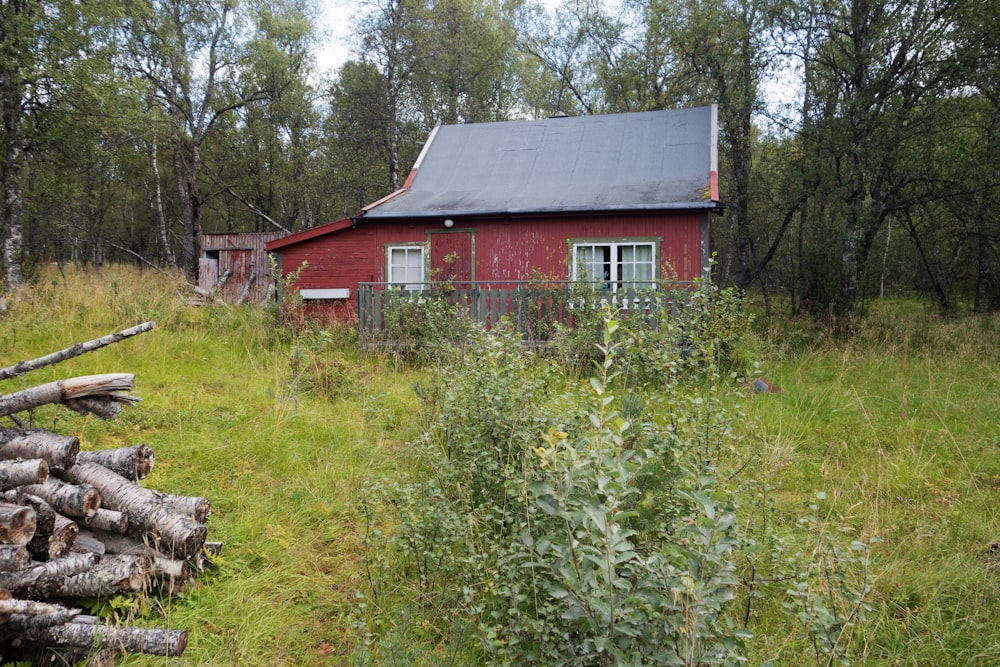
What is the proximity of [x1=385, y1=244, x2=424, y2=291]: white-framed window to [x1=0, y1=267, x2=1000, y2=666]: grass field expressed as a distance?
9.09ft

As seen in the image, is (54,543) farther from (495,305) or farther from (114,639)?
(495,305)

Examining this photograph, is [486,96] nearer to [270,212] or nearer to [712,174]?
[270,212]

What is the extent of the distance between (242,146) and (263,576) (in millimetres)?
27223

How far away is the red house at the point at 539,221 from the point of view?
417 inches

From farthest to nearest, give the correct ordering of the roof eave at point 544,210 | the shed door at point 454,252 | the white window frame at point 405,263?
the white window frame at point 405,263 < the shed door at point 454,252 < the roof eave at point 544,210

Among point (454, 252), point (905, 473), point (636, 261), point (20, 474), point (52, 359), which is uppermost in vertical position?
point (454, 252)

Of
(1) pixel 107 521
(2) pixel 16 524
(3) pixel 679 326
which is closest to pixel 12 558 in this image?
(2) pixel 16 524

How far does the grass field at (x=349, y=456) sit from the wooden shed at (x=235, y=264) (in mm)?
7666

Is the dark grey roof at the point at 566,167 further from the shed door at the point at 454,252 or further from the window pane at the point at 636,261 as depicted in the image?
the window pane at the point at 636,261

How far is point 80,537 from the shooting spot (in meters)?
3.03

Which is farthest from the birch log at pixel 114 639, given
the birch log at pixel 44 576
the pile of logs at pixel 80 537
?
the birch log at pixel 44 576

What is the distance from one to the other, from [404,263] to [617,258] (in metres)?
4.37

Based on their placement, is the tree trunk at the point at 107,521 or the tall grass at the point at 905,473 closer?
the tall grass at the point at 905,473

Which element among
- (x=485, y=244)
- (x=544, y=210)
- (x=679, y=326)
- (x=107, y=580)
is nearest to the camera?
(x=107, y=580)
